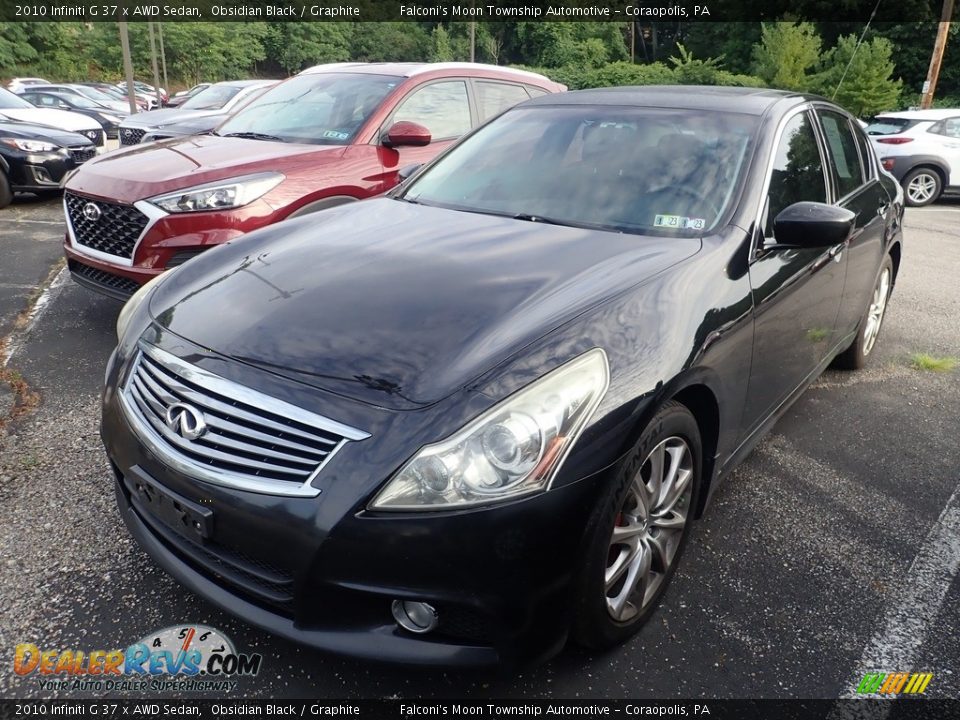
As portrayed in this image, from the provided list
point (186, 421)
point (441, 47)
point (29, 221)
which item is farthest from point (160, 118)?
point (441, 47)

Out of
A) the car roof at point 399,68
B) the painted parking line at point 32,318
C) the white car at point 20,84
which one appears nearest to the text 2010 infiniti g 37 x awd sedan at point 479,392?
the painted parking line at point 32,318

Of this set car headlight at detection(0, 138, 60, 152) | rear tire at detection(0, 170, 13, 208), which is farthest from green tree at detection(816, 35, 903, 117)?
rear tire at detection(0, 170, 13, 208)

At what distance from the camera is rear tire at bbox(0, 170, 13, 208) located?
335 inches

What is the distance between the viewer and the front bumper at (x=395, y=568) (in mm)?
1660

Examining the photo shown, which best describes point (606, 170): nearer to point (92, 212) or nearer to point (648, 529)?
point (648, 529)

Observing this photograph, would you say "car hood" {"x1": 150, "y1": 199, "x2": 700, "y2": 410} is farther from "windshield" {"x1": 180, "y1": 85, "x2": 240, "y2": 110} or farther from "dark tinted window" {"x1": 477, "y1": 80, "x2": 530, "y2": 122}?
"windshield" {"x1": 180, "y1": 85, "x2": 240, "y2": 110}

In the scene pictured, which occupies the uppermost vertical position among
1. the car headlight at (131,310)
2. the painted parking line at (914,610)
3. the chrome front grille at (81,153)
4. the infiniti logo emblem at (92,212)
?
the car headlight at (131,310)

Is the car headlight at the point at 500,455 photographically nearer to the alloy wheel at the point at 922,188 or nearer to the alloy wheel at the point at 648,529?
the alloy wheel at the point at 648,529

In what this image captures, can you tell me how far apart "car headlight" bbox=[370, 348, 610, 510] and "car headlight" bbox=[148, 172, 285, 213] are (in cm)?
309

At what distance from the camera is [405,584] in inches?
66.1

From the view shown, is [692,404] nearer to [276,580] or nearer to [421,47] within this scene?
[276,580]

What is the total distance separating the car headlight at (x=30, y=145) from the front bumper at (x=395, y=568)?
8601 mm

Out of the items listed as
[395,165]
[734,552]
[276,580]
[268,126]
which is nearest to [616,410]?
[276,580]

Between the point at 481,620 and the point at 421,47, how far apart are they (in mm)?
86441
